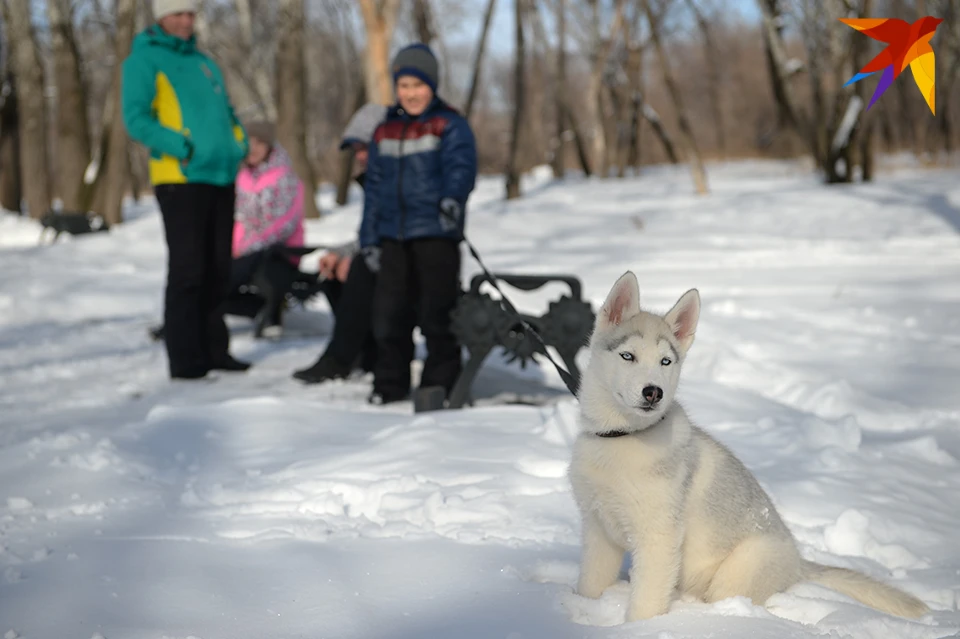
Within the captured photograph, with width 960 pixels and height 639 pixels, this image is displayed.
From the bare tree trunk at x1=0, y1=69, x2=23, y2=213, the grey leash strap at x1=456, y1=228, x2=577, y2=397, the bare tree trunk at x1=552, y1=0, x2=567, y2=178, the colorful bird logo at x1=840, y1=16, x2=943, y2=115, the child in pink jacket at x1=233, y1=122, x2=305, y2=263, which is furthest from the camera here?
the bare tree trunk at x1=552, y1=0, x2=567, y2=178

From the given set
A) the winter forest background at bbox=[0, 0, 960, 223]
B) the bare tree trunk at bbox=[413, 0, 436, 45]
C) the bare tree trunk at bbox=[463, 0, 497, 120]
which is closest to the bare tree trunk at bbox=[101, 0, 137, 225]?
the winter forest background at bbox=[0, 0, 960, 223]

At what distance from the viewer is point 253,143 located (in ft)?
26.7

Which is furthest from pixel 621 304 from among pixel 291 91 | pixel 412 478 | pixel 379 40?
pixel 291 91

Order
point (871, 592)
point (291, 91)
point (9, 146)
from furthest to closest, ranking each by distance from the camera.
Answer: point (9, 146) → point (291, 91) → point (871, 592)

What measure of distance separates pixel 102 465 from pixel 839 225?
40.2 ft

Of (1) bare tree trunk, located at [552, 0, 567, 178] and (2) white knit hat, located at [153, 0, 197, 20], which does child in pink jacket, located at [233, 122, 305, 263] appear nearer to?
(2) white knit hat, located at [153, 0, 197, 20]

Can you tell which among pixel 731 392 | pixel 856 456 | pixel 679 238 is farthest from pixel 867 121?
pixel 856 456

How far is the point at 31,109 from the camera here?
19125 mm

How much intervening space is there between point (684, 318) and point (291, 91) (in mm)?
15987

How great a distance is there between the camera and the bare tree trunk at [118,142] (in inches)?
637

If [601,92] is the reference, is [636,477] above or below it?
below

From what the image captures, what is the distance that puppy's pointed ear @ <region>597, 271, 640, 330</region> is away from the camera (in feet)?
9.14

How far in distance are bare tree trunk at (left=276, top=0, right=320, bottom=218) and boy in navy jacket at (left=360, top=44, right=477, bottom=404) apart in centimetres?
1216

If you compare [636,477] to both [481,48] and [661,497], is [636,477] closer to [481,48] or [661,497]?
[661,497]
